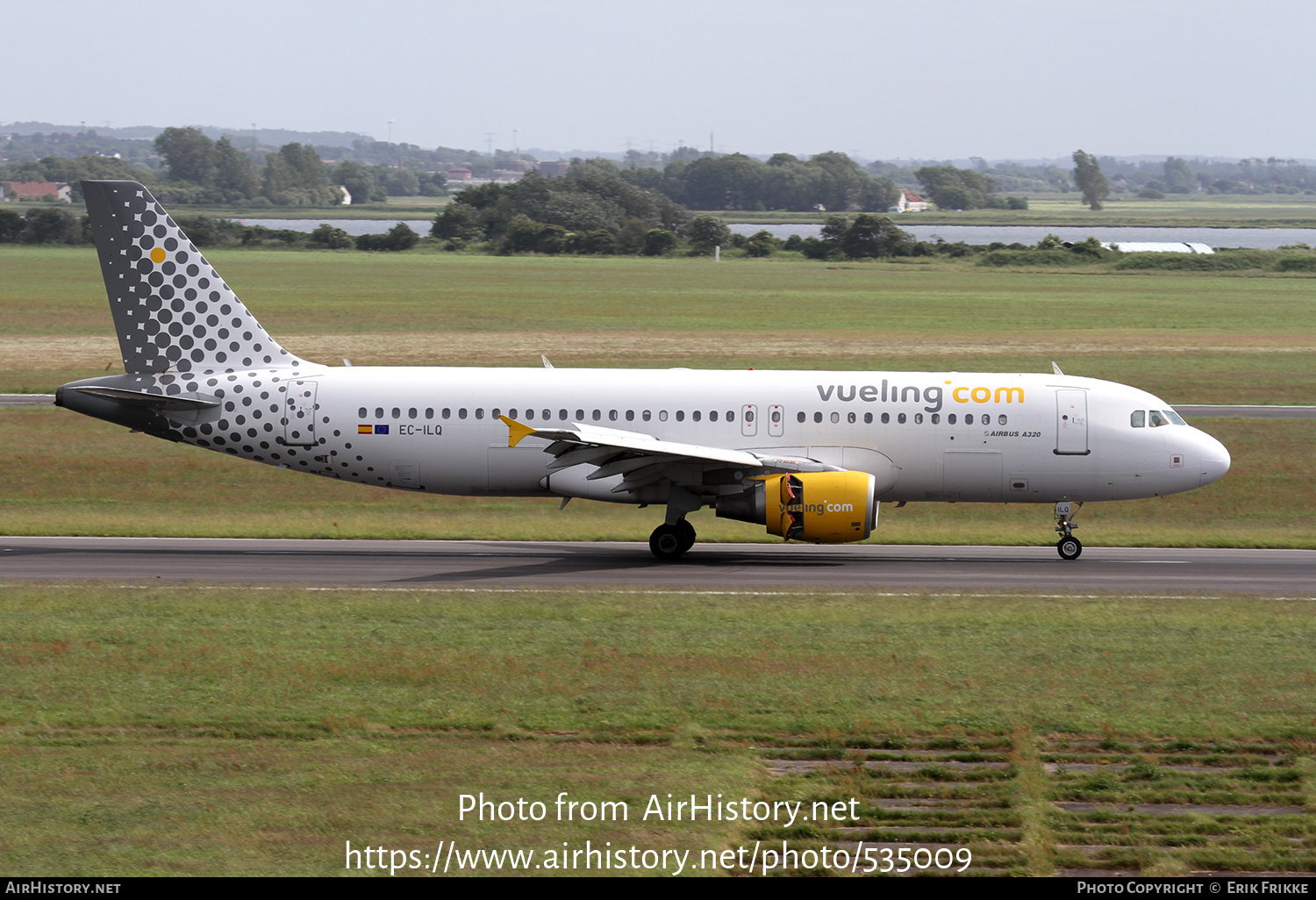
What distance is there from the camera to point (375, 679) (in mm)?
20469

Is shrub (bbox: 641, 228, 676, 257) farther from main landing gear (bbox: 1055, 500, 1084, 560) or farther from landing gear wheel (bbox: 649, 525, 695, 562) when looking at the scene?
landing gear wheel (bbox: 649, 525, 695, 562)

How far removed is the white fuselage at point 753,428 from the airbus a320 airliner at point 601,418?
4cm

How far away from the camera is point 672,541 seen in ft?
104

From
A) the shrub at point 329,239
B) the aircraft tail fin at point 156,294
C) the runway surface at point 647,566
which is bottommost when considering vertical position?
the runway surface at point 647,566

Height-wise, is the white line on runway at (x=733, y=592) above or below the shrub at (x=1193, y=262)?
below

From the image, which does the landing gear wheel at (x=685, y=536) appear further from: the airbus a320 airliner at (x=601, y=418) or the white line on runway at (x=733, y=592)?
the white line on runway at (x=733, y=592)

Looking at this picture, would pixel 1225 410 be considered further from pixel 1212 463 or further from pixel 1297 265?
pixel 1297 265

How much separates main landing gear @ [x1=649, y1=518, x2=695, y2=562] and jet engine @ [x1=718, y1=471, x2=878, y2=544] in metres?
2.51

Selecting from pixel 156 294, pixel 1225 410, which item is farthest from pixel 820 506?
pixel 1225 410

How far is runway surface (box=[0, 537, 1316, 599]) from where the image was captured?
94.1 ft

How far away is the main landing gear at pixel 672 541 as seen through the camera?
31.7 metres

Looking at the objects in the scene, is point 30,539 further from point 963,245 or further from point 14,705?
point 963,245

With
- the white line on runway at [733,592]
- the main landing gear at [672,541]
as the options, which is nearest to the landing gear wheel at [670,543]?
the main landing gear at [672,541]

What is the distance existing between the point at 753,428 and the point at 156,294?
47.7 ft
